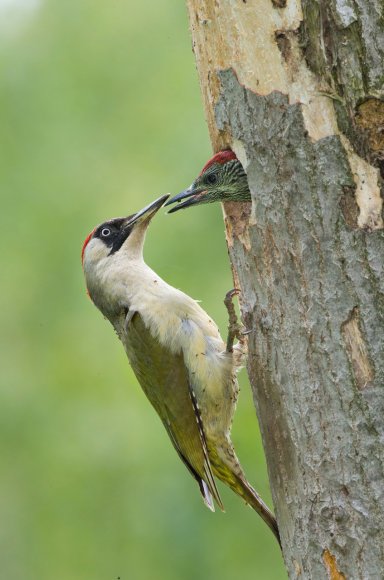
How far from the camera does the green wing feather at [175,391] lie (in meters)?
5.34

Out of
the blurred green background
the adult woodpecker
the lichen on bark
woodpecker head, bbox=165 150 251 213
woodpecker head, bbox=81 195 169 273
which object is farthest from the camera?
the blurred green background

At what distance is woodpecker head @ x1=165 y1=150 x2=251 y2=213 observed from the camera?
4.51 m

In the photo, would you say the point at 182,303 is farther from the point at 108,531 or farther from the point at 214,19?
the point at 108,531

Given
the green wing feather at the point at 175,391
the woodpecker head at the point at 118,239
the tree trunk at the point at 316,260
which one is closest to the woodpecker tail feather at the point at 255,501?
the green wing feather at the point at 175,391

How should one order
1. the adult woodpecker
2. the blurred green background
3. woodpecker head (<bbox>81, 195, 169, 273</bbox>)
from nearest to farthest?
the adult woodpecker
woodpecker head (<bbox>81, 195, 169, 273</bbox>)
the blurred green background

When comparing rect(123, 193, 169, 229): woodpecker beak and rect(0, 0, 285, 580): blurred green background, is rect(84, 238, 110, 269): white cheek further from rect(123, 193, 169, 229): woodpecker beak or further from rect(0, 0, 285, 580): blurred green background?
rect(0, 0, 285, 580): blurred green background

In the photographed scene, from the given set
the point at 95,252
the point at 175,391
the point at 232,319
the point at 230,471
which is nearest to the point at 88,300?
the point at 95,252

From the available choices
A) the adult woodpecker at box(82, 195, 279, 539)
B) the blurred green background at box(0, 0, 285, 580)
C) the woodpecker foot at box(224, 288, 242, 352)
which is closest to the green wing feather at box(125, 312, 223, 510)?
the adult woodpecker at box(82, 195, 279, 539)

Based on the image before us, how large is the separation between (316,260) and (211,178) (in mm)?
1408

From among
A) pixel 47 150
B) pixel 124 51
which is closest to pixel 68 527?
pixel 47 150

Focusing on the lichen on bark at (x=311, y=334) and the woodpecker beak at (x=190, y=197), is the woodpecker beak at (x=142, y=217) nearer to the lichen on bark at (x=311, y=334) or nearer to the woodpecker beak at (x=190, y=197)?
the woodpecker beak at (x=190, y=197)

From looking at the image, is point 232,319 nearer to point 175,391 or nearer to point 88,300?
point 175,391

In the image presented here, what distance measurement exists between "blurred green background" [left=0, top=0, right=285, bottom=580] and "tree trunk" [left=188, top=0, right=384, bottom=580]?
3456mm

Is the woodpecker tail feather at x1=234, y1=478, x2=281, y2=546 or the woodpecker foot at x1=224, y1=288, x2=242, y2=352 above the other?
the woodpecker foot at x1=224, y1=288, x2=242, y2=352
